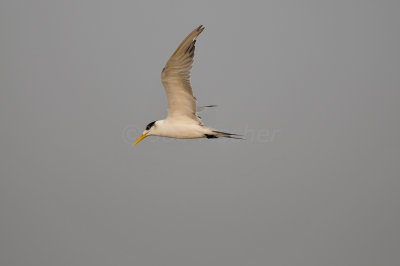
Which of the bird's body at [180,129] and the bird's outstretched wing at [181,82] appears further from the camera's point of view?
the bird's body at [180,129]

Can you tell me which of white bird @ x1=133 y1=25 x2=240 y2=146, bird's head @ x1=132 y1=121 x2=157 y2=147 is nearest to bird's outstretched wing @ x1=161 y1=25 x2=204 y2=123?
white bird @ x1=133 y1=25 x2=240 y2=146

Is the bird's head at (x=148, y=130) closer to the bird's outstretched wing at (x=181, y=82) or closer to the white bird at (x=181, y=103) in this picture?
the white bird at (x=181, y=103)

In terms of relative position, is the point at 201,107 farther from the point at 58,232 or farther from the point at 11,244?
the point at 58,232

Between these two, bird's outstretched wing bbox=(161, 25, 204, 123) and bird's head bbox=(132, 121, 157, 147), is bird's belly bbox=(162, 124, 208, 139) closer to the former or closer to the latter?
bird's outstretched wing bbox=(161, 25, 204, 123)

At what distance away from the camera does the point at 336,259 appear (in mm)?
97875

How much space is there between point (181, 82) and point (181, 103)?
0.60 meters

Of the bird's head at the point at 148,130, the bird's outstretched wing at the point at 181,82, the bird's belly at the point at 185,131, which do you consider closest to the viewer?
the bird's outstretched wing at the point at 181,82

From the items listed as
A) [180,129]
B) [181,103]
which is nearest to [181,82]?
[181,103]

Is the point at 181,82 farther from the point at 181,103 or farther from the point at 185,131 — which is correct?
the point at 185,131

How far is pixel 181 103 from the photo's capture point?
10367 mm

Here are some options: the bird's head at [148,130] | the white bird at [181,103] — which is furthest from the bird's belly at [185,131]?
the bird's head at [148,130]

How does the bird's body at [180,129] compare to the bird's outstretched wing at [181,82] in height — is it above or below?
below

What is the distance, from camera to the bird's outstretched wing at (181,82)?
943 cm

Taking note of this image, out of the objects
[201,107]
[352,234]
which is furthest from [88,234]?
[201,107]
